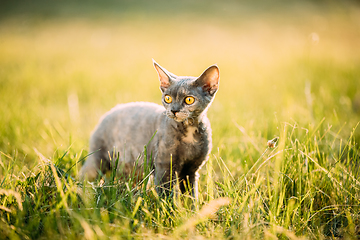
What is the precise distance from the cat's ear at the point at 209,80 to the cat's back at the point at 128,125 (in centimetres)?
40

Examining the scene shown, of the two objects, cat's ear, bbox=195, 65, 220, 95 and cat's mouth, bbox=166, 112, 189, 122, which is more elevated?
cat's ear, bbox=195, 65, 220, 95

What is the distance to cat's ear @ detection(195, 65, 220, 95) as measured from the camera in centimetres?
170

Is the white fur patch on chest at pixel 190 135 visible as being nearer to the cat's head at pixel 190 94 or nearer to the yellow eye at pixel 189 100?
the cat's head at pixel 190 94

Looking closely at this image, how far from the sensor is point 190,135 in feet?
5.79

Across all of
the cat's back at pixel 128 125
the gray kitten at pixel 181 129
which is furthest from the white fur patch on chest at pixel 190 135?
the cat's back at pixel 128 125

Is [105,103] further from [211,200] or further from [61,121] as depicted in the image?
[211,200]

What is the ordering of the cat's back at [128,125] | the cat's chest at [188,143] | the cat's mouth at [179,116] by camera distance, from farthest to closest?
the cat's back at [128,125] → the cat's chest at [188,143] → the cat's mouth at [179,116]

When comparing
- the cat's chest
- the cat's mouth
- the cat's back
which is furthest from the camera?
the cat's back

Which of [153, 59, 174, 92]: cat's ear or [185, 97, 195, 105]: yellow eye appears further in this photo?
[153, 59, 174, 92]: cat's ear

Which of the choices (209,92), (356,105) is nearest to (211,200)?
(209,92)

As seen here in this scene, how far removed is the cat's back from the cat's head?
0.27 metres

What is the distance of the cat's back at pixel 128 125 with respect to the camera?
79.0 inches

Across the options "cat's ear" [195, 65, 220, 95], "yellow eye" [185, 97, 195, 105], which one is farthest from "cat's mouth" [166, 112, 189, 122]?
"cat's ear" [195, 65, 220, 95]

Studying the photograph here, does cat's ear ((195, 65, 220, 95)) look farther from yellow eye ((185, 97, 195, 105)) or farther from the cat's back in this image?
the cat's back
